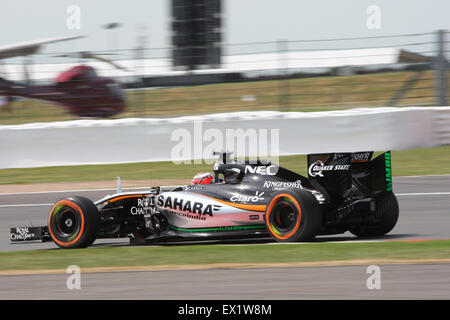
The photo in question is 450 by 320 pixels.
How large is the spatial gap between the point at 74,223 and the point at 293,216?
8.12 feet

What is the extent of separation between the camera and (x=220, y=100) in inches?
696

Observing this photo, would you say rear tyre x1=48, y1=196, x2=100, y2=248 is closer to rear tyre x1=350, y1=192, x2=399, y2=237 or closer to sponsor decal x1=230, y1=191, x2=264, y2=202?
sponsor decal x1=230, y1=191, x2=264, y2=202

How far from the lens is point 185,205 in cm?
841

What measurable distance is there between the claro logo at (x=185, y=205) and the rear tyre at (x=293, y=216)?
630 mm

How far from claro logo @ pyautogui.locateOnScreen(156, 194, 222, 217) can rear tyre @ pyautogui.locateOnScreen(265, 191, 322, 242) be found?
2.07 ft

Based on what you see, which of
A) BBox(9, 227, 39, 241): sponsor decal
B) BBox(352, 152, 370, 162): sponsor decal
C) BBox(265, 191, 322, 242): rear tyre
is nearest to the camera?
BBox(265, 191, 322, 242): rear tyre

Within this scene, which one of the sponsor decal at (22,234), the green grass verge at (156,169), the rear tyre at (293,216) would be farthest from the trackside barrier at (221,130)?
the rear tyre at (293,216)

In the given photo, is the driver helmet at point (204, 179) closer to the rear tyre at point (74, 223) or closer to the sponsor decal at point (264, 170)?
the sponsor decal at point (264, 170)

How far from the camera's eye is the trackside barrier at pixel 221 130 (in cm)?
1564

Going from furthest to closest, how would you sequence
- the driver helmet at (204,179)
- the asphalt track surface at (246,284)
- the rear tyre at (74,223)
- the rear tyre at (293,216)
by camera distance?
the driver helmet at (204,179), the rear tyre at (74,223), the rear tyre at (293,216), the asphalt track surface at (246,284)

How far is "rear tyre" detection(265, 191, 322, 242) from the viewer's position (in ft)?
25.2

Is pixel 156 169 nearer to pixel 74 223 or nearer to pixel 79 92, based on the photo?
pixel 79 92

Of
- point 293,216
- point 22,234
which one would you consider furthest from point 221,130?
point 293,216

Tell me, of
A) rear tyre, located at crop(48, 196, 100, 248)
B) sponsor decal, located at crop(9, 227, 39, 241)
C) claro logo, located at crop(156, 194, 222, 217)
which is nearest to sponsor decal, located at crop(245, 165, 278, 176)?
claro logo, located at crop(156, 194, 222, 217)
